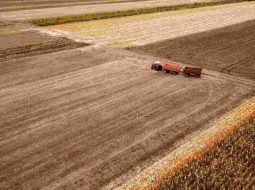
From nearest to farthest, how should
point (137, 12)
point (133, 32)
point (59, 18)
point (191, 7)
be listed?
point (133, 32)
point (59, 18)
point (137, 12)
point (191, 7)

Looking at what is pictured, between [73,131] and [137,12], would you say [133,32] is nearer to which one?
[137,12]

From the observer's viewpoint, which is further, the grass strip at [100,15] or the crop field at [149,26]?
the grass strip at [100,15]

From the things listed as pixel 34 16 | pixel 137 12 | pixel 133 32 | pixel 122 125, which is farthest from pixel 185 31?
pixel 122 125

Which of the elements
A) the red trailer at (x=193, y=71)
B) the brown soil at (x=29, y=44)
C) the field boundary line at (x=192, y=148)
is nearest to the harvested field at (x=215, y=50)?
the red trailer at (x=193, y=71)

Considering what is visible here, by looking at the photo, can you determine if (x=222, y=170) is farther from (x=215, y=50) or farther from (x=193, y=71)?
(x=215, y=50)

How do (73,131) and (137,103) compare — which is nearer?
(73,131)

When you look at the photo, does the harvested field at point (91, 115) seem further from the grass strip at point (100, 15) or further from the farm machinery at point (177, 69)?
the grass strip at point (100, 15)
